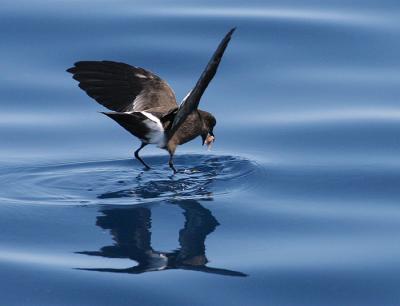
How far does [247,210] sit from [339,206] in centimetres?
57

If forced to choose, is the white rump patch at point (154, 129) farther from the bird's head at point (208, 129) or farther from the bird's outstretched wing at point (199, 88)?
the bird's head at point (208, 129)

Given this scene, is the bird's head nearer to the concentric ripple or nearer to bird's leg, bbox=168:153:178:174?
the concentric ripple

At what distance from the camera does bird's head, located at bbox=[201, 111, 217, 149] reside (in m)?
8.57

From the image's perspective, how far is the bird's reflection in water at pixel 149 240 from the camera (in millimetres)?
6402

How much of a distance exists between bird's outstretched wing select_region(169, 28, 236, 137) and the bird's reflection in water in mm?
619

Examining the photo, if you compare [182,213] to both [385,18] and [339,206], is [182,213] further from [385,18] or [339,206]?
Answer: [385,18]

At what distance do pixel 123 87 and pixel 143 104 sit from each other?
0.67 ft

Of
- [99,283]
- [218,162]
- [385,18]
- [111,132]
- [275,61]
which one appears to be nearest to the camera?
Result: [99,283]

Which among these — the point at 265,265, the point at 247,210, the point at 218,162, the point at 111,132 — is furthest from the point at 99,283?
the point at 111,132

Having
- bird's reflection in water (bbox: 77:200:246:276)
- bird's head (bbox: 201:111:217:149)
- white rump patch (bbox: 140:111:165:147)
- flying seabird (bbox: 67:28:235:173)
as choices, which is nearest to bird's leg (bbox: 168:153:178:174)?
flying seabird (bbox: 67:28:235:173)

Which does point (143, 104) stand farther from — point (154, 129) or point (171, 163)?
point (171, 163)

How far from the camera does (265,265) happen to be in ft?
21.0

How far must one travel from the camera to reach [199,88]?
23.2ft

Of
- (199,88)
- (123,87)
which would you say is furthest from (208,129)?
(199,88)
